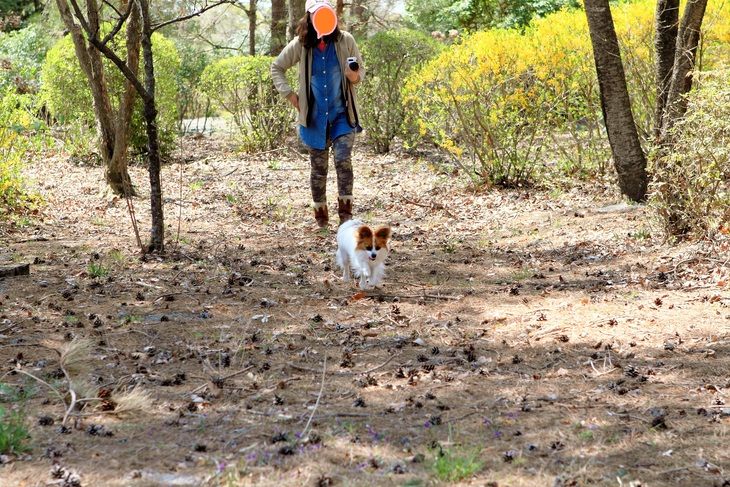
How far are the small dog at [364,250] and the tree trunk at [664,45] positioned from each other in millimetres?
3648

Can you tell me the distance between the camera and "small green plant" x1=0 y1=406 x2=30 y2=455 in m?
3.14

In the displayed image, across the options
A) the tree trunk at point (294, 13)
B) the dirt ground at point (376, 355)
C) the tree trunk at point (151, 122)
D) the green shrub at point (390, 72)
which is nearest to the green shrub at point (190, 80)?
the tree trunk at point (294, 13)

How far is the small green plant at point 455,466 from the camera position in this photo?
2963 millimetres

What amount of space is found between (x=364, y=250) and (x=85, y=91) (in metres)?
9.32

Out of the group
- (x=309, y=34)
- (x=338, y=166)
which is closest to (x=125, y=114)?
(x=309, y=34)

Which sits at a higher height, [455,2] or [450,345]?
[455,2]

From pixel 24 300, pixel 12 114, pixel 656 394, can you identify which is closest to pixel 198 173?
pixel 12 114

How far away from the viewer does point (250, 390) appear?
406 centimetres

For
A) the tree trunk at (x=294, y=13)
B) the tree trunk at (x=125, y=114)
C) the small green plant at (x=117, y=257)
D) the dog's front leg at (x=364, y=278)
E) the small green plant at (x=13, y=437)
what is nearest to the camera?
the small green plant at (x=13, y=437)

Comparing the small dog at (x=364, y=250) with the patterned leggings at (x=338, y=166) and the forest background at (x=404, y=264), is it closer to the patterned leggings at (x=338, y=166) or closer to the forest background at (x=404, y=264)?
the forest background at (x=404, y=264)

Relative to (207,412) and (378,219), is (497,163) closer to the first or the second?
(378,219)

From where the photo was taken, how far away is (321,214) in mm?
8469

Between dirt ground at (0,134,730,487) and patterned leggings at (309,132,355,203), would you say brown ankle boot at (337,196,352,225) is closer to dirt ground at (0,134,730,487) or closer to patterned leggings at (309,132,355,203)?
patterned leggings at (309,132,355,203)

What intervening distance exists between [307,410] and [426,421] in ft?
1.98
